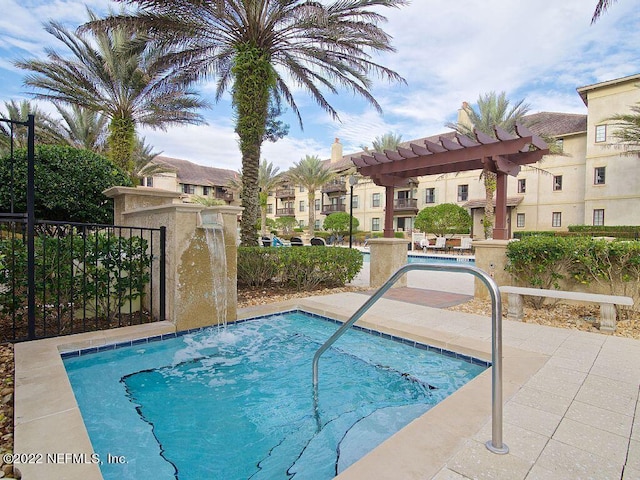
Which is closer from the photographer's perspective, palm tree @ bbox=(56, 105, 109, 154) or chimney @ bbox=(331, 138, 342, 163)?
palm tree @ bbox=(56, 105, 109, 154)

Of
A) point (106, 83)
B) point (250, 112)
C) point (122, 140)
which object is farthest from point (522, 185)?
point (106, 83)

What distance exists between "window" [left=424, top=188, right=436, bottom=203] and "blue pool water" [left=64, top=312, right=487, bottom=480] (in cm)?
2958

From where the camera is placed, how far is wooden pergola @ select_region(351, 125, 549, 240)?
626 cm

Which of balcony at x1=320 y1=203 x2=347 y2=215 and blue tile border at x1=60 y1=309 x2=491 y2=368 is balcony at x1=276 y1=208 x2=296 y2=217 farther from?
blue tile border at x1=60 y1=309 x2=491 y2=368

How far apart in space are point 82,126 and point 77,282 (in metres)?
18.0

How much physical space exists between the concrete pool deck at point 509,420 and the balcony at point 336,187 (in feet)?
117

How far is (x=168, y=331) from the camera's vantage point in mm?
4484

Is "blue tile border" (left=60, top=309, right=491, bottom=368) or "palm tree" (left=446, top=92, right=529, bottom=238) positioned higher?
"palm tree" (left=446, top=92, right=529, bottom=238)

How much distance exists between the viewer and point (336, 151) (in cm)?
4175

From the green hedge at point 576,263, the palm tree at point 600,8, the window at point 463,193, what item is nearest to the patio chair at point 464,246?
the window at point 463,193

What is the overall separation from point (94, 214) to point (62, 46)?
813 cm

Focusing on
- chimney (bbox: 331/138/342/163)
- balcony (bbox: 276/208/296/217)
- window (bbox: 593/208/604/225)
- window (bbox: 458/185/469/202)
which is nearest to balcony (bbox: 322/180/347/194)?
chimney (bbox: 331/138/342/163)

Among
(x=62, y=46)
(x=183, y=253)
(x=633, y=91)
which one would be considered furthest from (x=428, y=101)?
(x=183, y=253)

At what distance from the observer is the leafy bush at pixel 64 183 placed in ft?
23.8
